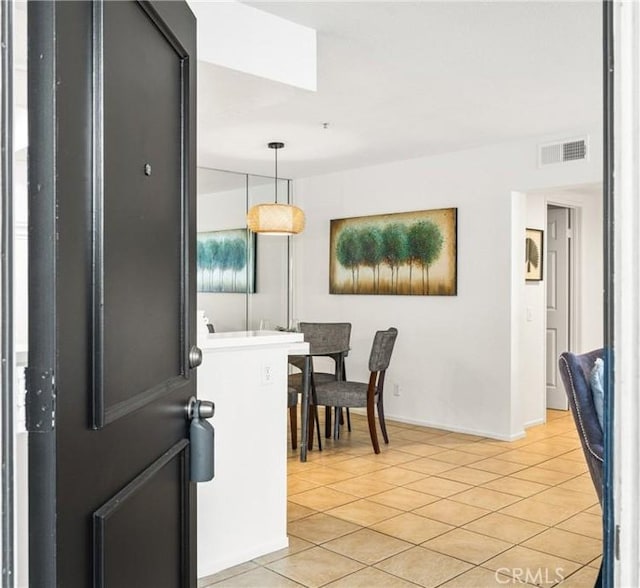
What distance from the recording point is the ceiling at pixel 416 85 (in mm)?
2895

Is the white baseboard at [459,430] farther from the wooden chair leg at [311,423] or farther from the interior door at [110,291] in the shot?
the interior door at [110,291]

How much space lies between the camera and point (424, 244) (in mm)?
6113

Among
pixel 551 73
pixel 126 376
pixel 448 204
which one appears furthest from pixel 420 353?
pixel 126 376

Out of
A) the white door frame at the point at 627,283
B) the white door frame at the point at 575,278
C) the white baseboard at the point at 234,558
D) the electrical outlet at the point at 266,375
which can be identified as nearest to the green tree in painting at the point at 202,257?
the white door frame at the point at 575,278

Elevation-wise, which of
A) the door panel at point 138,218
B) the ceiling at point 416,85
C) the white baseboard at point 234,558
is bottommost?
the white baseboard at point 234,558

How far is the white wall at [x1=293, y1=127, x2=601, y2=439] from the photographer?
18.2 ft

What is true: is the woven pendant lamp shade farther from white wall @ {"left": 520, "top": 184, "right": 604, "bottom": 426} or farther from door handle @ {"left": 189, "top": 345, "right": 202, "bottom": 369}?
door handle @ {"left": 189, "top": 345, "right": 202, "bottom": 369}

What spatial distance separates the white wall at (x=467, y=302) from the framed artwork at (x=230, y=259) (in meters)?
1.22

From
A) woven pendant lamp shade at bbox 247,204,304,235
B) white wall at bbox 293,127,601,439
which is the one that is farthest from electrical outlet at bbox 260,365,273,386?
white wall at bbox 293,127,601,439

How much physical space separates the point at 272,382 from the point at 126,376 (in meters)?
1.93

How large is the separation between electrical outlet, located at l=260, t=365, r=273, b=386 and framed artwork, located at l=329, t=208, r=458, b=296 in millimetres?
3111

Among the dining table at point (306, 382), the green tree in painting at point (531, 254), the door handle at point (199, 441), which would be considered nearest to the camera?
the door handle at point (199, 441)

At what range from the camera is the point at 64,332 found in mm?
1016

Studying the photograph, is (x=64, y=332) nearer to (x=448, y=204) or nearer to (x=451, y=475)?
Answer: (x=451, y=475)
